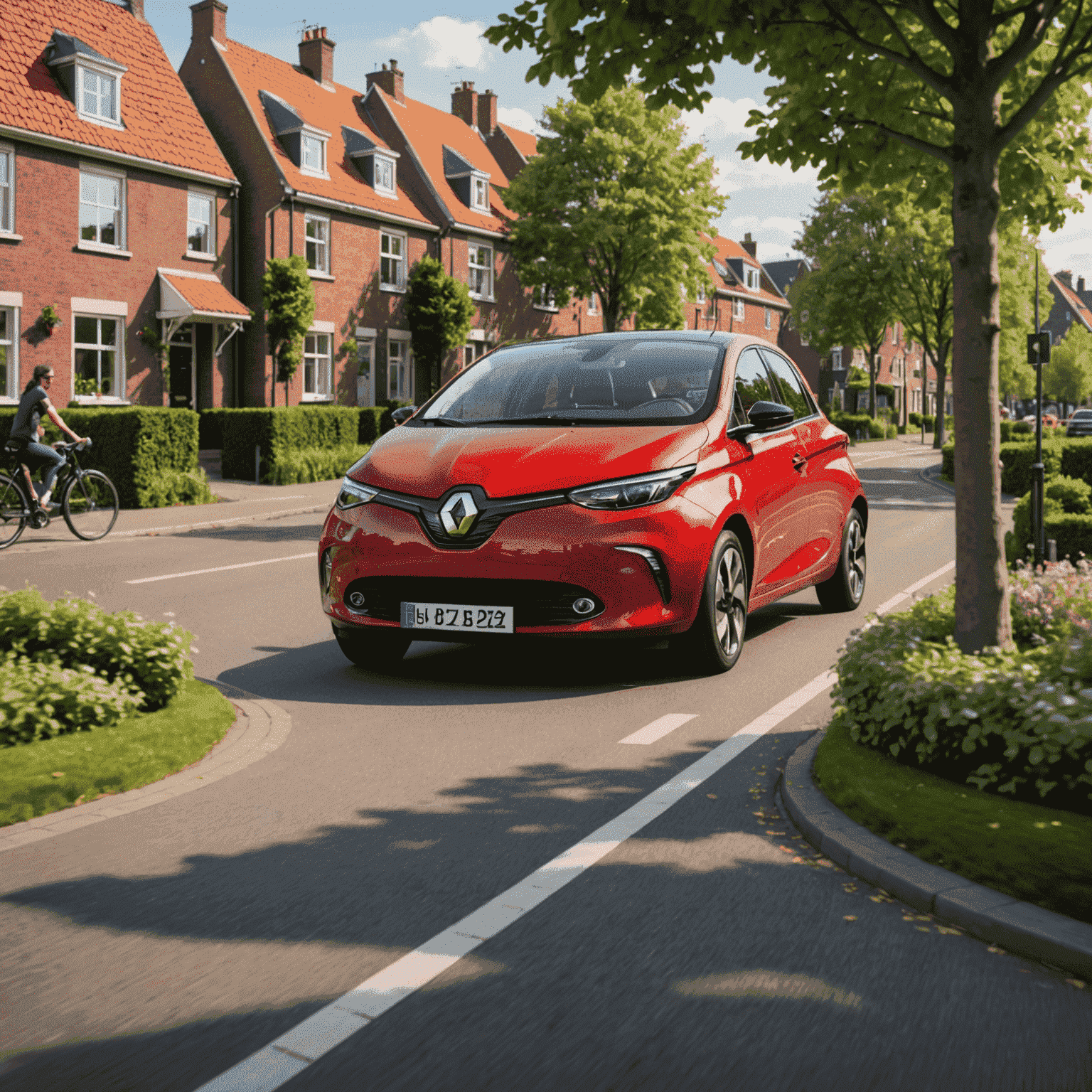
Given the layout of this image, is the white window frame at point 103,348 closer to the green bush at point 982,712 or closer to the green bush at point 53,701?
the green bush at point 53,701

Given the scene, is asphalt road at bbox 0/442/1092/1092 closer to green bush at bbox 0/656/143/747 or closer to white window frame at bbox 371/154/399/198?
green bush at bbox 0/656/143/747

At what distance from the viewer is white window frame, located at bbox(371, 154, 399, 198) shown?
128ft

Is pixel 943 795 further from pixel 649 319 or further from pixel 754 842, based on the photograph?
pixel 649 319

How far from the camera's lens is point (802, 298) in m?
55.3

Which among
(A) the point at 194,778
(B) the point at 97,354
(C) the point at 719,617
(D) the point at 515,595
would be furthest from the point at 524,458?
(B) the point at 97,354

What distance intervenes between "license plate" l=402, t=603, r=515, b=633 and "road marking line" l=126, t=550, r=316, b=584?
5.54 m

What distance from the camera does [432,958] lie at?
3354 mm

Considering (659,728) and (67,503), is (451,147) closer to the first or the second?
(67,503)

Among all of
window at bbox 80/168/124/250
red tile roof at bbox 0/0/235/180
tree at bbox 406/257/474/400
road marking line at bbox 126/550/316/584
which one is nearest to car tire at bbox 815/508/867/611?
road marking line at bbox 126/550/316/584

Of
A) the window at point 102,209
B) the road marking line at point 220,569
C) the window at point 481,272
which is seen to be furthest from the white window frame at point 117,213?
the road marking line at point 220,569

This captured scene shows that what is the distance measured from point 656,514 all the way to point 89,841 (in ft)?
10.7

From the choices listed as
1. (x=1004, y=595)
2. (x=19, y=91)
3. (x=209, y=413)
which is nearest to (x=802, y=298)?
(x=209, y=413)

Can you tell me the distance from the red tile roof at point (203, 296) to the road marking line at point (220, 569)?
17524 mm

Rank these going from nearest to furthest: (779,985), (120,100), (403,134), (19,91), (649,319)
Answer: (779,985)
(19,91)
(120,100)
(649,319)
(403,134)
